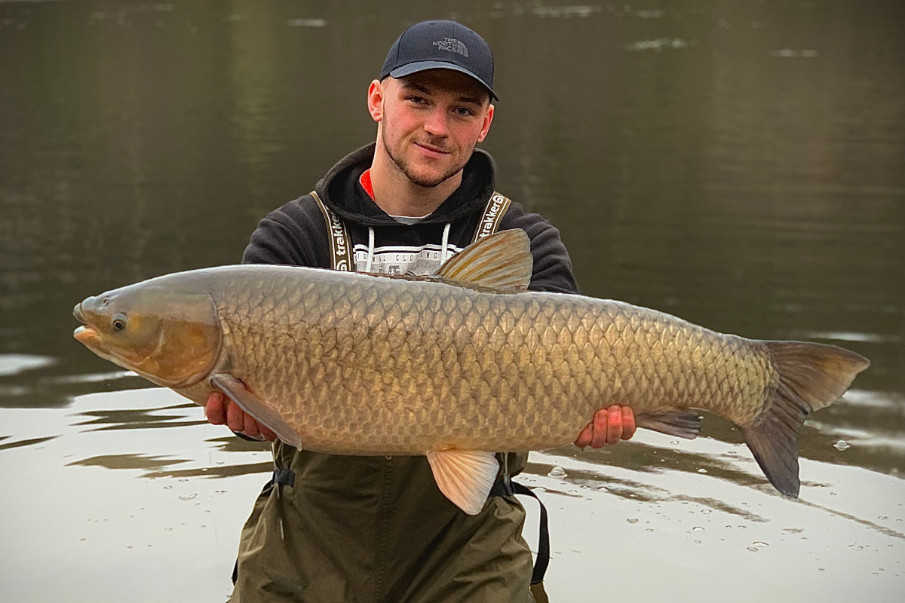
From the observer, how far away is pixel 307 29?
157 feet

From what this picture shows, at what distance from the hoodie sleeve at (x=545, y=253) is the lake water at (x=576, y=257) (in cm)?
112

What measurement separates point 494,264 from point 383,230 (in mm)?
688

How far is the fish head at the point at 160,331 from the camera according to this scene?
287 centimetres

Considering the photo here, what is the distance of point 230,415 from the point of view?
297cm

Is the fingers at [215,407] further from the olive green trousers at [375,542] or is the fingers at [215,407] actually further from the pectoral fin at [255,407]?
the olive green trousers at [375,542]

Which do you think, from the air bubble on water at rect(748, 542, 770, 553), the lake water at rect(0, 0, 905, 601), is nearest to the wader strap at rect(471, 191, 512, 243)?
the lake water at rect(0, 0, 905, 601)

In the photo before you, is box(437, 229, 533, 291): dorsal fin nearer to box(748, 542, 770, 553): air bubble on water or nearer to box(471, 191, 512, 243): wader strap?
box(471, 191, 512, 243): wader strap

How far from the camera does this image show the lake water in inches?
171

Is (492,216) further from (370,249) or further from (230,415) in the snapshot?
(230,415)

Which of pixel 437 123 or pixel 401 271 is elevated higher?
pixel 437 123

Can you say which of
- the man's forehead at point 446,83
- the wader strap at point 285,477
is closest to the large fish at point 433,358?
the wader strap at point 285,477

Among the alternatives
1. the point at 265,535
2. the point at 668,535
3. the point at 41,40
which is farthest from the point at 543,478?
the point at 41,40

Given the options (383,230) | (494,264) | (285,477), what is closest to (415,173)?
(383,230)

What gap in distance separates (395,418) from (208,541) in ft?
5.85
